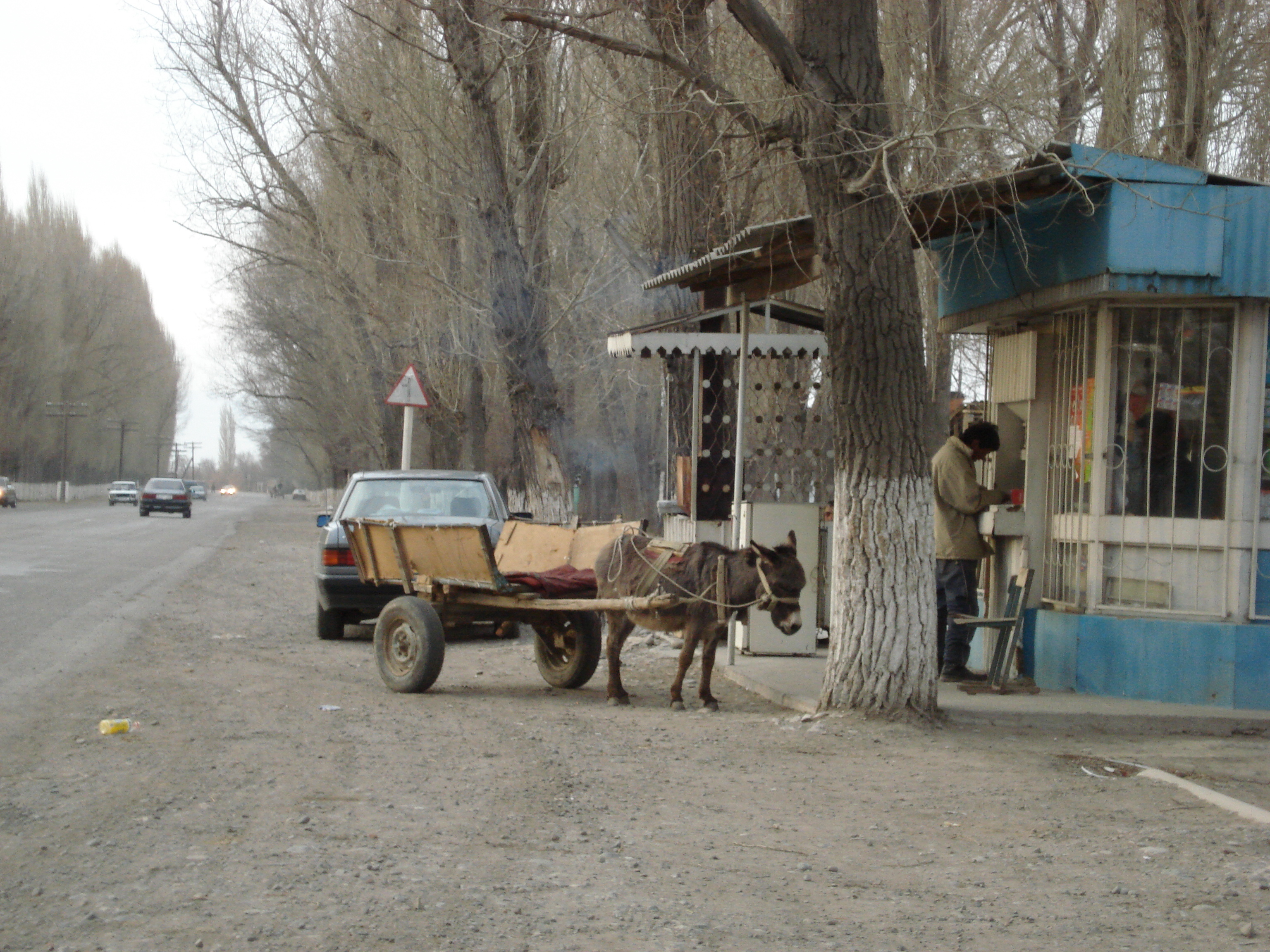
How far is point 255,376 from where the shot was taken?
54281 mm

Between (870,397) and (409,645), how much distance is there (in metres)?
3.81

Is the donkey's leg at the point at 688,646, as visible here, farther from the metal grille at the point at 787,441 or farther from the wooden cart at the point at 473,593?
the metal grille at the point at 787,441

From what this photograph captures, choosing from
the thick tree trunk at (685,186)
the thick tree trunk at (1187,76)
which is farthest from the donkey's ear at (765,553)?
the thick tree trunk at (1187,76)

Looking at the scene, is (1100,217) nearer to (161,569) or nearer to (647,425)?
(161,569)

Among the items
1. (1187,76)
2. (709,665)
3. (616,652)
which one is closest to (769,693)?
(709,665)

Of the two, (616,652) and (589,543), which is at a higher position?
(589,543)

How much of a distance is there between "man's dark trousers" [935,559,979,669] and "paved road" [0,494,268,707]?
21.3 feet

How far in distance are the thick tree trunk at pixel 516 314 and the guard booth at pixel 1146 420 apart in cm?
918

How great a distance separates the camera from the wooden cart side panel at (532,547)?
948 cm

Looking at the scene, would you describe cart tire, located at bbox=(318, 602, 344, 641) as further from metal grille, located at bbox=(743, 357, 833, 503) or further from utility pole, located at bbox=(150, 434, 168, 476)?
utility pole, located at bbox=(150, 434, 168, 476)

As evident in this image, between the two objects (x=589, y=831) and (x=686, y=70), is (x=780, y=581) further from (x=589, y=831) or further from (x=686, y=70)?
(x=686, y=70)

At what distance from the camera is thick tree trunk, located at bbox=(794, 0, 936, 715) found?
7648 mm

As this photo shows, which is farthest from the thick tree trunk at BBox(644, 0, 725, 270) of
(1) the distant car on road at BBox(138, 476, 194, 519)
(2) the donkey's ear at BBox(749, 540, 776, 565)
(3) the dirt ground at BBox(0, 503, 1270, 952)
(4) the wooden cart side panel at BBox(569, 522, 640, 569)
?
(1) the distant car on road at BBox(138, 476, 194, 519)

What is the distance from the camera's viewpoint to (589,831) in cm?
518
